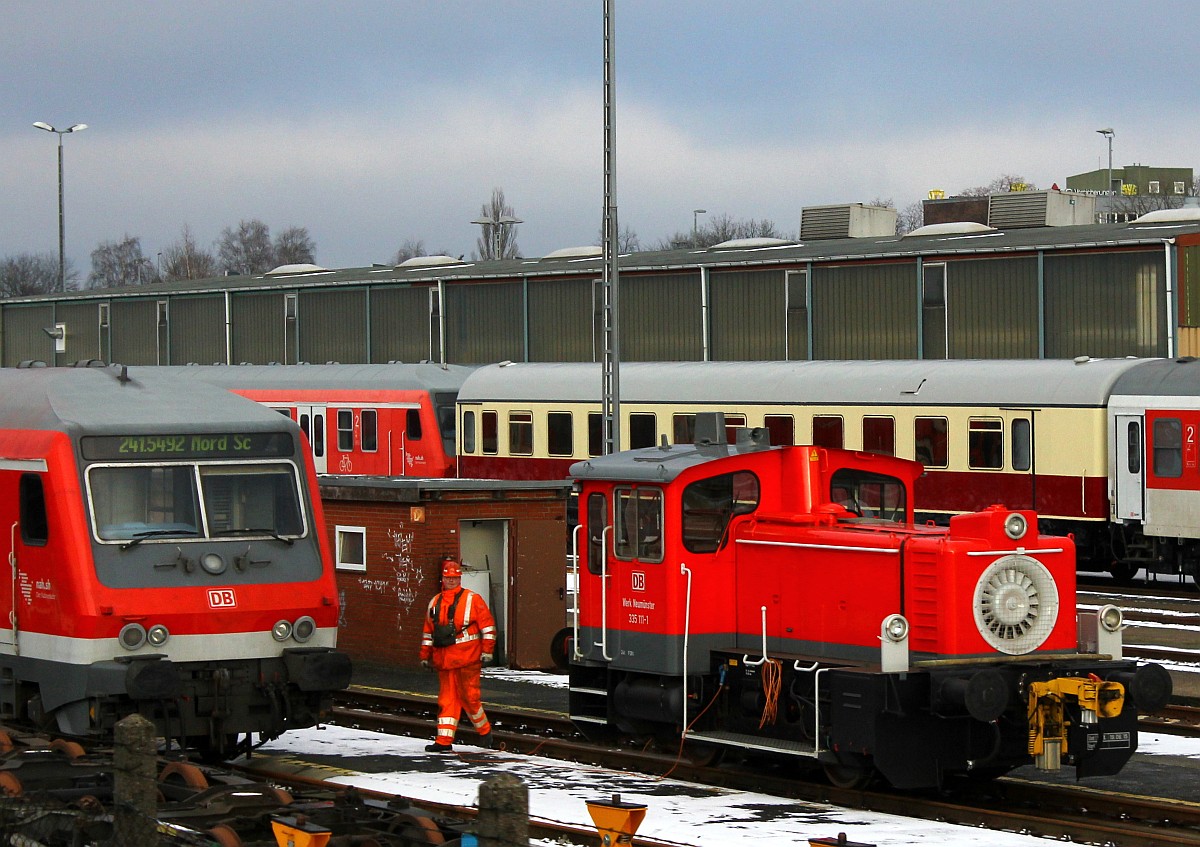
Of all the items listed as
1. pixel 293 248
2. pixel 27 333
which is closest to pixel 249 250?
pixel 293 248

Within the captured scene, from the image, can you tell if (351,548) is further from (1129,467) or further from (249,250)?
(249,250)

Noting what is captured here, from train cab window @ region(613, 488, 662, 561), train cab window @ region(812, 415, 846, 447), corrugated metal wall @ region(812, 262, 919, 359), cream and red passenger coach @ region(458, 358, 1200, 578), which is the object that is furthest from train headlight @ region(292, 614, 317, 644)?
corrugated metal wall @ region(812, 262, 919, 359)

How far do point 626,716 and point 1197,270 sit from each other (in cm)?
2133

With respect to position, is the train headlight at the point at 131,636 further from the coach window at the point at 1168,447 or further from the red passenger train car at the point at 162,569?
the coach window at the point at 1168,447

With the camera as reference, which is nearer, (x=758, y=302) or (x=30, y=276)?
(x=758, y=302)

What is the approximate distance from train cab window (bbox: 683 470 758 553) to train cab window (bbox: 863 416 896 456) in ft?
51.6

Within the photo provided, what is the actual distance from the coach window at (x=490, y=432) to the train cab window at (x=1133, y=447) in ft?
44.7

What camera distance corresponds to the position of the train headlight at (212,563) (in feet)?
40.0

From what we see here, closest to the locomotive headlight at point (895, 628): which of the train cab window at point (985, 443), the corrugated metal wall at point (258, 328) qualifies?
the train cab window at point (985, 443)

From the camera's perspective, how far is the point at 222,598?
12156mm

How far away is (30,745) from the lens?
11.1 metres

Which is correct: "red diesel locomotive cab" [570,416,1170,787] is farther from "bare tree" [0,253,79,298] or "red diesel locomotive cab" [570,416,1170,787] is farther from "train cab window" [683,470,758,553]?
"bare tree" [0,253,79,298]

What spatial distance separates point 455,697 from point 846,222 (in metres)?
32.0

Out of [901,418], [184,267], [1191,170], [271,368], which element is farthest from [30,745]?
[184,267]
